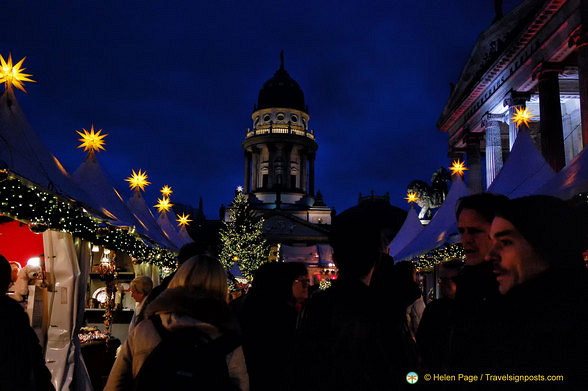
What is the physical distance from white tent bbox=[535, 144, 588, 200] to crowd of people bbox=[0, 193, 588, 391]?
6813 mm

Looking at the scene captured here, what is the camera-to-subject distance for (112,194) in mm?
14172

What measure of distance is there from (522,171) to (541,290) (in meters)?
13.1

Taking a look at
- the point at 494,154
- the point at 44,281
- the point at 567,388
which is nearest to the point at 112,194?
the point at 44,281

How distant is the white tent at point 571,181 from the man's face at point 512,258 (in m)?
8.02

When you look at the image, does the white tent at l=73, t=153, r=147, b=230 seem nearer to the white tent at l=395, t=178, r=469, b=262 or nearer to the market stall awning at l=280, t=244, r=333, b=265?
the white tent at l=395, t=178, r=469, b=262

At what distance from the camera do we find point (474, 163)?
29.7 meters

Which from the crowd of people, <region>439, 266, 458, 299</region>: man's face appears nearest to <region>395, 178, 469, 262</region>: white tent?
<region>439, 266, 458, 299</region>: man's face

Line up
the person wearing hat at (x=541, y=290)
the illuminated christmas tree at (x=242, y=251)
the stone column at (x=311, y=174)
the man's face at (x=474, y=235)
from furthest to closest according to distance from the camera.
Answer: the stone column at (x=311, y=174)
the illuminated christmas tree at (x=242, y=251)
the man's face at (x=474, y=235)
the person wearing hat at (x=541, y=290)

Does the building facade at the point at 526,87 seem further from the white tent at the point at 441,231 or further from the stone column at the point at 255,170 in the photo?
the stone column at the point at 255,170

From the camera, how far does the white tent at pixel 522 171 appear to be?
1288 cm

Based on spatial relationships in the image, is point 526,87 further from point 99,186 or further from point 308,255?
point 308,255

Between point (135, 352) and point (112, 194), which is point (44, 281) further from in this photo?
point (135, 352)

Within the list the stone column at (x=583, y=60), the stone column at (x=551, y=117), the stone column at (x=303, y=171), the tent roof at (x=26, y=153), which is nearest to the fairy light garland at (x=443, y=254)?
the stone column at (x=583, y=60)

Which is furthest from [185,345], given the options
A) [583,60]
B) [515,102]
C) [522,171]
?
[515,102]
